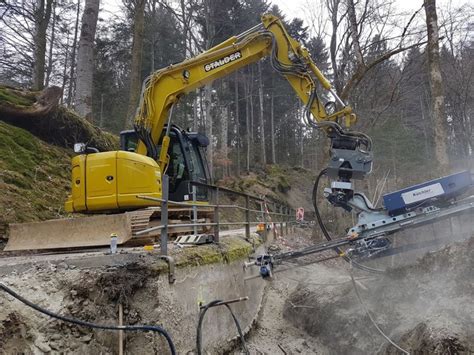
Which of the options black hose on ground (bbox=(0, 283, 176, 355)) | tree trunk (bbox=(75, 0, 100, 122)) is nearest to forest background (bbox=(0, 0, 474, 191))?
tree trunk (bbox=(75, 0, 100, 122))

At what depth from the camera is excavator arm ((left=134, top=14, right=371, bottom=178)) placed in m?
7.79

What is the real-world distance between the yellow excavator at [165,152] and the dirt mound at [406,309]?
1.72m

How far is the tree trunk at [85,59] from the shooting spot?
12.3 m

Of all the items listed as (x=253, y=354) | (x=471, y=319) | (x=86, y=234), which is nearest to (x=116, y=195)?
(x=86, y=234)

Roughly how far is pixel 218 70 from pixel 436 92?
18.4 ft

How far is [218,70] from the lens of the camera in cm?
798

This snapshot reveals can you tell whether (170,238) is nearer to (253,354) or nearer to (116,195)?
(116,195)

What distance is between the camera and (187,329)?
4434 millimetres

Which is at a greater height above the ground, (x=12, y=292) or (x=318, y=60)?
(x=318, y=60)

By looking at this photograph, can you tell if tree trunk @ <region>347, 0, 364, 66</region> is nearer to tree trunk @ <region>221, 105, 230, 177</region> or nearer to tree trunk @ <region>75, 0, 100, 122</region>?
tree trunk @ <region>75, 0, 100, 122</region>

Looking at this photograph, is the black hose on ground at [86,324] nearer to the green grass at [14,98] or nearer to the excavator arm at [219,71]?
the excavator arm at [219,71]

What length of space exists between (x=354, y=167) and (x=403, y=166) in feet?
84.4

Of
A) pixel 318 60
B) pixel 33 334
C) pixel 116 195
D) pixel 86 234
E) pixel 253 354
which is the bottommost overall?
pixel 253 354

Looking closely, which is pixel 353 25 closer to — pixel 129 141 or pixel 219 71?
pixel 219 71
